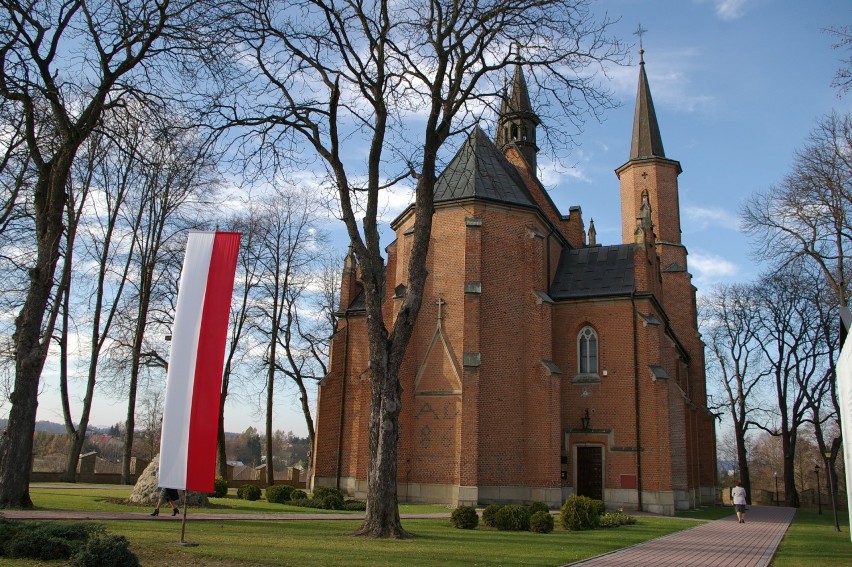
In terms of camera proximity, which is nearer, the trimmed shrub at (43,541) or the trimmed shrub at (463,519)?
the trimmed shrub at (43,541)

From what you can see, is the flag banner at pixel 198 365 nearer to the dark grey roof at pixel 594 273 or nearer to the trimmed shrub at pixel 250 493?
the trimmed shrub at pixel 250 493

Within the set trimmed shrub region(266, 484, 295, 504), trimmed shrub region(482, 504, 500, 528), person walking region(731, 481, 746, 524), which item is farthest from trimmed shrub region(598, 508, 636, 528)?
trimmed shrub region(266, 484, 295, 504)

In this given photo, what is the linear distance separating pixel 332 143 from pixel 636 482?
16.4m

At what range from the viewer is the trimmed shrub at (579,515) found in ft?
51.8

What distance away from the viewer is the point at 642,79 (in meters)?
37.5

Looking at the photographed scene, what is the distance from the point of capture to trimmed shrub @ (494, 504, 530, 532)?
1496 cm

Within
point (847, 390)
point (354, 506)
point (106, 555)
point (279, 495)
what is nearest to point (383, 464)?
point (106, 555)

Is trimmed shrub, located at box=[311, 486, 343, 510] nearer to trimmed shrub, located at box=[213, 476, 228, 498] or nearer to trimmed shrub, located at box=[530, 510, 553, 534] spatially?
trimmed shrub, located at box=[213, 476, 228, 498]

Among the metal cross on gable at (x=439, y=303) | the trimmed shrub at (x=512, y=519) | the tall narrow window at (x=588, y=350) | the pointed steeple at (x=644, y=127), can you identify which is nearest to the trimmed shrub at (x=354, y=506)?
the trimmed shrub at (x=512, y=519)

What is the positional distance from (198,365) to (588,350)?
17874mm

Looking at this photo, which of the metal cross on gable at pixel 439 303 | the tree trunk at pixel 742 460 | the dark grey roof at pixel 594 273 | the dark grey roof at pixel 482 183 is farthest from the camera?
the tree trunk at pixel 742 460

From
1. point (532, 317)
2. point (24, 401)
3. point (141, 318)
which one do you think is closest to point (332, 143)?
point (24, 401)

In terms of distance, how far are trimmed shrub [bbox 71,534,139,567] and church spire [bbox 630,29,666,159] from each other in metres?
33.3

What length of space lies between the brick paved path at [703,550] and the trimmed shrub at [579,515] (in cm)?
183
